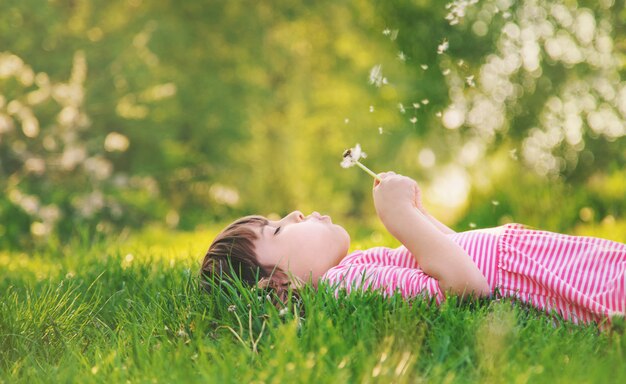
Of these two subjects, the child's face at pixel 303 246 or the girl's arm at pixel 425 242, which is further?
the child's face at pixel 303 246

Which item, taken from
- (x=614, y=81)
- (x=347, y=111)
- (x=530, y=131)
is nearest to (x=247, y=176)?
(x=347, y=111)

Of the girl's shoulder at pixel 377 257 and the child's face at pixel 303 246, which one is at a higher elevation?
the child's face at pixel 303 246

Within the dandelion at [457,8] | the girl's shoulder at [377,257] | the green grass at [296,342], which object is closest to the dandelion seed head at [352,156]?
the girl's shoulder at [377,257]

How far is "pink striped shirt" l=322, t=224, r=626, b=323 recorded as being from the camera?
2268 millimetres

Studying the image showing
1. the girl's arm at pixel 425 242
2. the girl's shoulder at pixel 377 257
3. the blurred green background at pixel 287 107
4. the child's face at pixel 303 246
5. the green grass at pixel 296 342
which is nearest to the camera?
the green grass at pixel 296 342

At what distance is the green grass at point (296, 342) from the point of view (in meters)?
1.72

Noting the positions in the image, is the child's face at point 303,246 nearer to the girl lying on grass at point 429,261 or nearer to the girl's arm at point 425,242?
the girl lying on grass at point 429,261

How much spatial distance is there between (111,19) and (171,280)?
29.8 feet

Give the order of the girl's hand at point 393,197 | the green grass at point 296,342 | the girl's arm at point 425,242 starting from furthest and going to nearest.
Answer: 1. the girl's hand at point 393,197
2. the girl's arm at point 425,242
3. the green grass at point 296,342

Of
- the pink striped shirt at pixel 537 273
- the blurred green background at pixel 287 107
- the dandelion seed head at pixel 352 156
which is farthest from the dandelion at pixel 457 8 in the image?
the pink striped shirt at pixel 537 273

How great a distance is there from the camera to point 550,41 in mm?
7258

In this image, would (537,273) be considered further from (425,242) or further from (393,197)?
(393,197)

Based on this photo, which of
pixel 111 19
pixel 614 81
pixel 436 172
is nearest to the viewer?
pixel 614 81

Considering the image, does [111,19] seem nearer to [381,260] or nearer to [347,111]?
[347,111]
